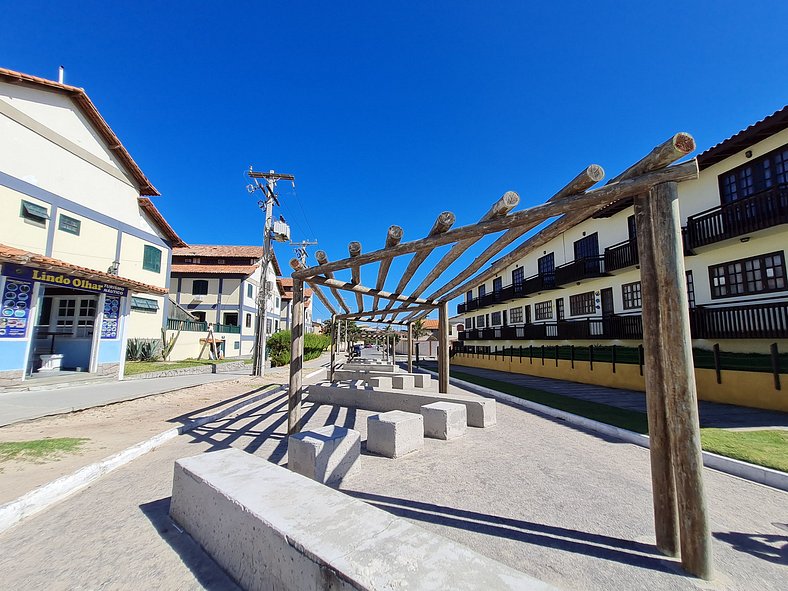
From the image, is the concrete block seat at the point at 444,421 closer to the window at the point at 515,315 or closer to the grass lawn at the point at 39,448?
the grass lawn at the point at 39,448

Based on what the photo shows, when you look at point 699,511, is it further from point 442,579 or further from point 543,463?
point 543,463

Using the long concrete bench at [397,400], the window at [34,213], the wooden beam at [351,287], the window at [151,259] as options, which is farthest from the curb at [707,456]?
the window at [151,259]

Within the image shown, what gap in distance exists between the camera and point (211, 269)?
29.8 metres

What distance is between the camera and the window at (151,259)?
17.9 m

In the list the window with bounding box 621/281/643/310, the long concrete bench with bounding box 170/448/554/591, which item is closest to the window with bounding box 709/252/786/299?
the window with bounding box 621/281/643/310

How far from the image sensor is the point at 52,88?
13445mm

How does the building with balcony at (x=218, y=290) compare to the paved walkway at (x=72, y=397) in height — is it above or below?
above

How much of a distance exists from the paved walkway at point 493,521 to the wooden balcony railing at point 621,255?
12097 millimetres

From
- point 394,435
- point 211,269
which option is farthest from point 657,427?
point 211,269

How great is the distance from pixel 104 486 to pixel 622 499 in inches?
239

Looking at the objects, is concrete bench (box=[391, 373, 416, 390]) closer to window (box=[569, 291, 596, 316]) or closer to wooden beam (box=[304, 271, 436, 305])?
wooden beam (box=[304, 271, 436, 305])

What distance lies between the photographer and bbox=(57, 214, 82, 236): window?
13.3 meters

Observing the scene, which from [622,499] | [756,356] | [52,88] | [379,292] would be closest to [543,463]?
[622,499]

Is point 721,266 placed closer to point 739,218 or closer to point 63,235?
point 739,218
